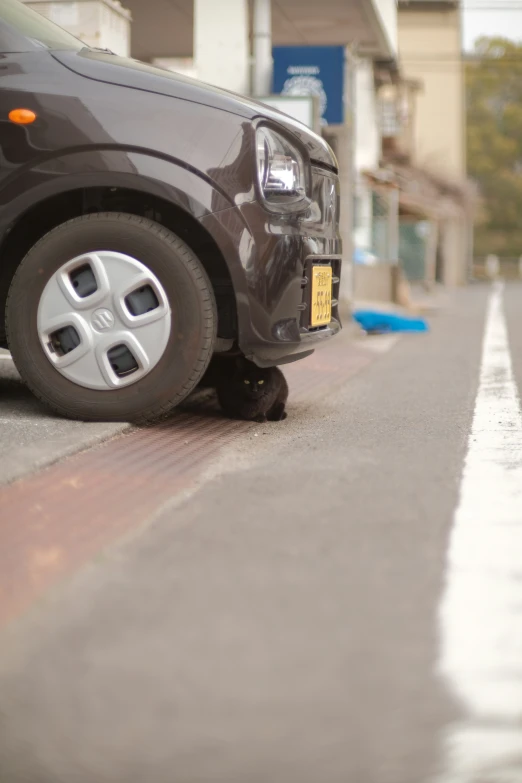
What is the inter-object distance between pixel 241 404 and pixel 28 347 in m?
1.07

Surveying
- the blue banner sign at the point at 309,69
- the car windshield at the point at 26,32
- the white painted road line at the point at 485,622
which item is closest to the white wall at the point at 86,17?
the car windshield at the point at 26,32

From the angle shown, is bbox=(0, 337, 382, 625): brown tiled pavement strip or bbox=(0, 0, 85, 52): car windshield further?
bbox=(0, 0, 85, 52): car windshield

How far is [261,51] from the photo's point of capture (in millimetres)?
→ 11766

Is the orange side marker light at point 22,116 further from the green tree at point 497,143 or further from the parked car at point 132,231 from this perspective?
the green tree at point 497,143

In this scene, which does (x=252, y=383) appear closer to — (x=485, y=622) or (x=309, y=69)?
(x=485, y=622)

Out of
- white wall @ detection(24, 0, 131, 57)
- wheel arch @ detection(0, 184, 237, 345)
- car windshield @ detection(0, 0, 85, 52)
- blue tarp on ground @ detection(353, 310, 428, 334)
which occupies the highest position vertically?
white wall @ detection(24, 0, 131, 57)

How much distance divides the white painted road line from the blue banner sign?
9113 mm

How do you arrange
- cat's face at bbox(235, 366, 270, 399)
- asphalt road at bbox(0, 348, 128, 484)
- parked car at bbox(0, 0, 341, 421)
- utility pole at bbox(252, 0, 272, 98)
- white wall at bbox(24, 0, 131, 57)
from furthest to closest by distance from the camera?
utility pole at bbox(252, 0, 272, 98) < white wall at bbox(24, 0, 131, 57) < cat's face at bbox(235, 366, 270, 399) < parked car at bbox(0, 0, 341, 421) < asphalt road at bbox(0, 348, 128, 484)

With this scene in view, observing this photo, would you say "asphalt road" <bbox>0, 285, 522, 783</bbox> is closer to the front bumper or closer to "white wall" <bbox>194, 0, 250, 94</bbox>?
the front bumper

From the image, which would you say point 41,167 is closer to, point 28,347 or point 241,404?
point 28,347

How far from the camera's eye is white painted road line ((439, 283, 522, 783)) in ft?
6.75

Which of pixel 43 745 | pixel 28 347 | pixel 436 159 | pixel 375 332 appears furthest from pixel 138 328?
pixel 436 159

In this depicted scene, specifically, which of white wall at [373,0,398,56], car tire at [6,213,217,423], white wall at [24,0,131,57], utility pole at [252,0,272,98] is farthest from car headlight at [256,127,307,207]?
white wall at [373,0,398,56]

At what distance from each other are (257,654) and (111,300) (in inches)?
106
